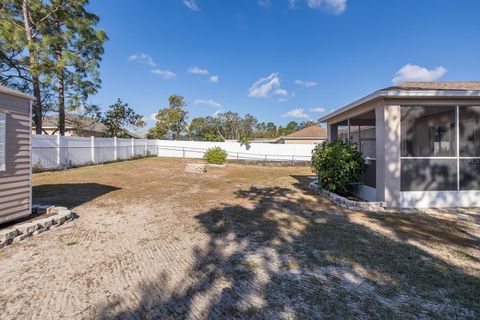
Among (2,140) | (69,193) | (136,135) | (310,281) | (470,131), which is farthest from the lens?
(136,135)

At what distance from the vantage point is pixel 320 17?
15.3 metres

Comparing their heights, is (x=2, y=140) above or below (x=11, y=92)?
below

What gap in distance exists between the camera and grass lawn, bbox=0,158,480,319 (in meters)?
2.31

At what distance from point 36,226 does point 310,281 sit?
4.42 meters

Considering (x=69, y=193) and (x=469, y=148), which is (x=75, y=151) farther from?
(x=469, y=148)

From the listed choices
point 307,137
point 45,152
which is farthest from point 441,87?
point 307,137

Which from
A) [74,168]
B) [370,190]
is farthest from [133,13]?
[370,190]

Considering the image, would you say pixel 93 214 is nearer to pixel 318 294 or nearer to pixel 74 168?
pixel 318 294

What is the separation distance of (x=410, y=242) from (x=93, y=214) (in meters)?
6.00

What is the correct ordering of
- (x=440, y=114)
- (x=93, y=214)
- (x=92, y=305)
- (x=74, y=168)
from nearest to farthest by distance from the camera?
(x=92, y=305) < (x=93, y=214) < (x=440, y=114) < (x=74, y=168)

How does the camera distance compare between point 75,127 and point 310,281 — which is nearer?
point 310,281

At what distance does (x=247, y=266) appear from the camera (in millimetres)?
3131

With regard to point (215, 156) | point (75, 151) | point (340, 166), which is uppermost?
point (75, 151)

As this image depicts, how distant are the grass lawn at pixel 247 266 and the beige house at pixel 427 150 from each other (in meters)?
0.68
